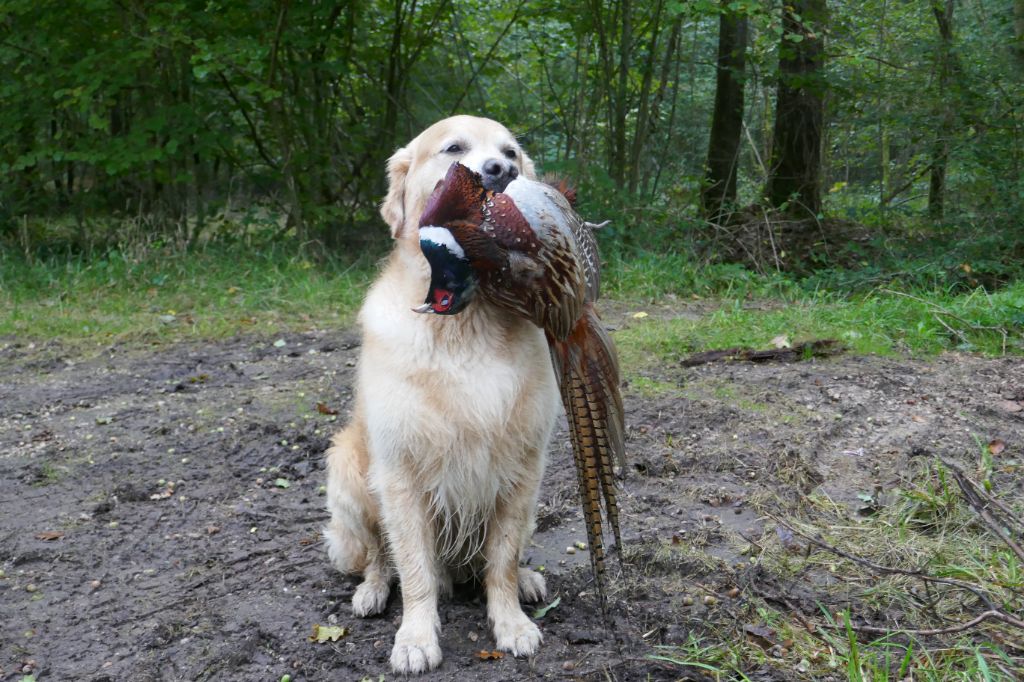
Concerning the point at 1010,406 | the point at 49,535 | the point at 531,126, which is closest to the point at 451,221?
the point at 49,535

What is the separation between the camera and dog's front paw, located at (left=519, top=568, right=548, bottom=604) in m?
3.05

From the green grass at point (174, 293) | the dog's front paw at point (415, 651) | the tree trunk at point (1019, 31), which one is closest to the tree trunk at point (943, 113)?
the tree trunk at point (1019, 31)

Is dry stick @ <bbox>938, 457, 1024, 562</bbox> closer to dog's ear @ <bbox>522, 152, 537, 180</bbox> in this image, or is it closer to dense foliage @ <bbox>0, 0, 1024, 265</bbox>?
dog's ear @ <bbox>522, 152, 537, 180</bbox>

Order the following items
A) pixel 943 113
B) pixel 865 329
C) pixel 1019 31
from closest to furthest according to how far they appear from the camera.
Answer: pixel 865 329 < pixel 943 113 < pixel 1019 31

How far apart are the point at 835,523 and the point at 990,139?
6.58m

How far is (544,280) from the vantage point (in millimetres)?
2365

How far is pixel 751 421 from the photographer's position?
14.3 feet

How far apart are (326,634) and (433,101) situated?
7543 mm

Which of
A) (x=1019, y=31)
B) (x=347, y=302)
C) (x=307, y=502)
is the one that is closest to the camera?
(x=307, y=502)

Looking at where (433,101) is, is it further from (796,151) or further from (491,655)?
(491,655)

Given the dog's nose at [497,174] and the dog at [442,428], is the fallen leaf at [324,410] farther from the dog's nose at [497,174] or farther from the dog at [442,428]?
the dog's nose at [497,174]

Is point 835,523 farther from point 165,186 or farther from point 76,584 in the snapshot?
point 165,186

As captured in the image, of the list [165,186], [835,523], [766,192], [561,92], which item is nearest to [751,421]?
[835,523]

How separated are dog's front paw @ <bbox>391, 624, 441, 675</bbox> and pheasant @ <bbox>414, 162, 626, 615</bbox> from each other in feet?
1.95
